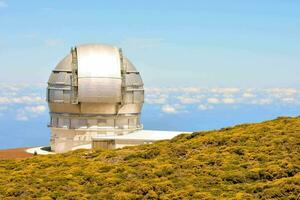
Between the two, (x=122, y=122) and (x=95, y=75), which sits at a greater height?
(x=95, y=75)

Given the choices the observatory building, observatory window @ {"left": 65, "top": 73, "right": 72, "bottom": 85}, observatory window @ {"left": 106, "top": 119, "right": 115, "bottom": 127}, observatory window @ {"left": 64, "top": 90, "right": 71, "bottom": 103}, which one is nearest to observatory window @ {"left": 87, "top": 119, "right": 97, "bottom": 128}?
the observatory building

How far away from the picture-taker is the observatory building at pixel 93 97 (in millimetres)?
61250

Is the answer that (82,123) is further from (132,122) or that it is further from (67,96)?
(132,122)

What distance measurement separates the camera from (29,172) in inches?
1115

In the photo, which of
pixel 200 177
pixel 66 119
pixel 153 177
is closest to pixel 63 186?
pixel 153 177

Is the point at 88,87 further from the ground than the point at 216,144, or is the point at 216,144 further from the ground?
the point at 88,87

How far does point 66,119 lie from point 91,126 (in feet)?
9.98

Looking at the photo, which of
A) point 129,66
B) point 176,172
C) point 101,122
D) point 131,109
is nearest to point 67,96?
point 101,122

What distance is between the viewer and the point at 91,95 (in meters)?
61.0

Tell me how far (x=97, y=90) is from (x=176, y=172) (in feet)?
119

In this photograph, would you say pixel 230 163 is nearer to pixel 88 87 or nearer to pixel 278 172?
pixel 278 172

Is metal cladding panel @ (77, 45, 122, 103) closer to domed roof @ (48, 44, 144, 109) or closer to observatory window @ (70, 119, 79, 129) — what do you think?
domed roof @ (48, 44, 144, 109)

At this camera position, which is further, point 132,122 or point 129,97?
point 132,122

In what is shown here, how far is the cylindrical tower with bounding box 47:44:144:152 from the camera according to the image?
6131 centimetres
